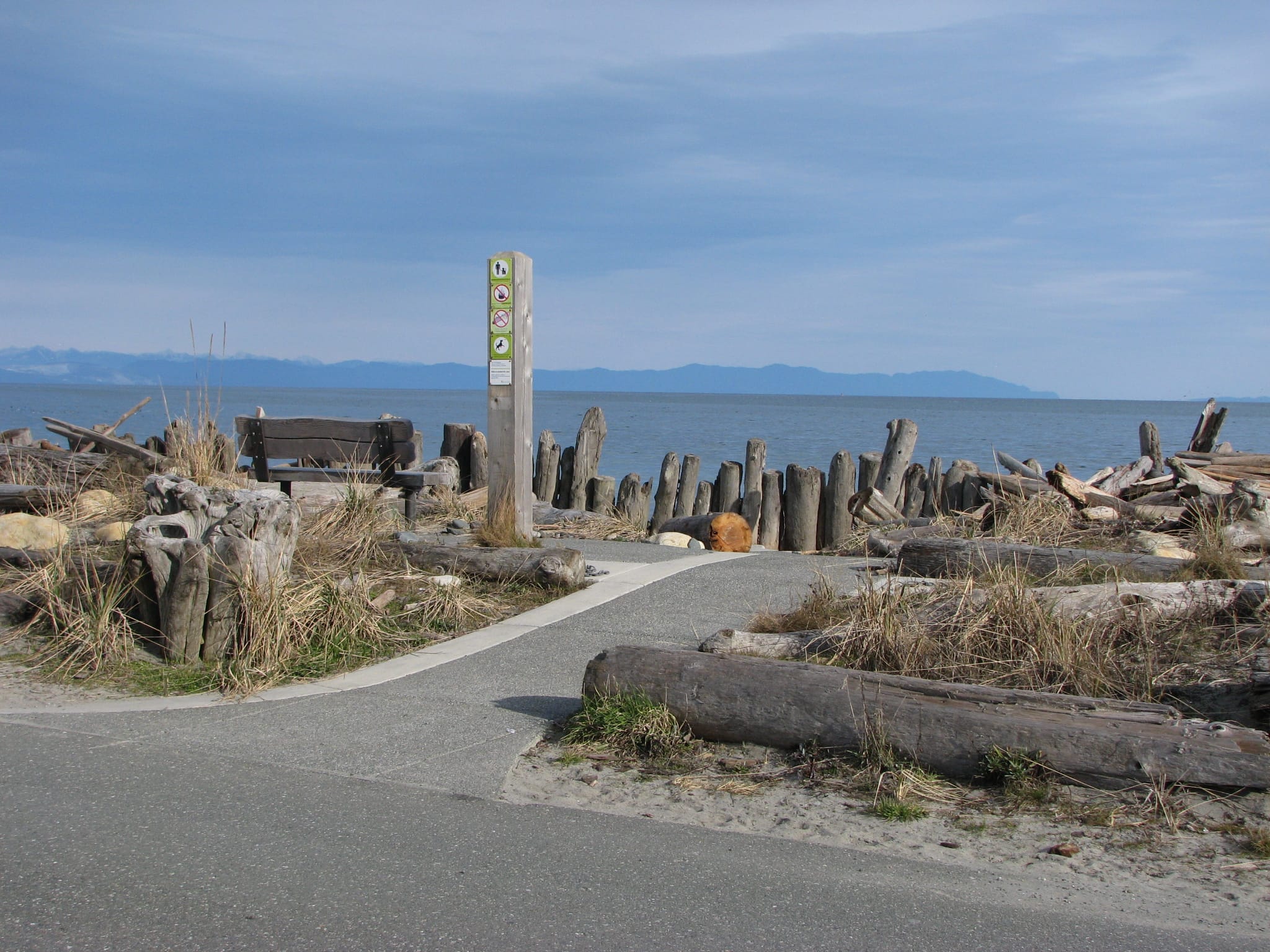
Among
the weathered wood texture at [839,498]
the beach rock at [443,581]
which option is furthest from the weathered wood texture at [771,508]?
the beach rock at [443,581]

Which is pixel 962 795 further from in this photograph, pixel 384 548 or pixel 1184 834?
pixel 384 548

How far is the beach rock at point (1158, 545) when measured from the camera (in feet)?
30.5

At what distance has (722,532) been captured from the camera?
12.5 meters

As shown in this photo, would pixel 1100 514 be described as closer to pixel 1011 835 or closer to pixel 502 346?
pixel 502 346

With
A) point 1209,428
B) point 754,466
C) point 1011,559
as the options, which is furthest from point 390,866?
point 1209,428

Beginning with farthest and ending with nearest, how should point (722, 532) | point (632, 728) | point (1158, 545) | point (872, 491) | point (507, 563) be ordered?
1. point (872, 491)
2. point (722, 532)
3. point (1158, 545)
4. point (507, 563)
5. point (632, 728)

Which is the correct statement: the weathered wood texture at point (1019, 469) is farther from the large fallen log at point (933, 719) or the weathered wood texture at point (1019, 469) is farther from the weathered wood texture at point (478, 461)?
the large fallen log at point (933, 719)

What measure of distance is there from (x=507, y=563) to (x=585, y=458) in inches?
270

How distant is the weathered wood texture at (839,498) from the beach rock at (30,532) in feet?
29.4

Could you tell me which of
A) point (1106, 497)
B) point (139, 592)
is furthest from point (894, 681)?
point (1106, 497)

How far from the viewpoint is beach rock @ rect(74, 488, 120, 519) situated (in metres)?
9.95

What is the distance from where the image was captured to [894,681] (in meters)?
4.82

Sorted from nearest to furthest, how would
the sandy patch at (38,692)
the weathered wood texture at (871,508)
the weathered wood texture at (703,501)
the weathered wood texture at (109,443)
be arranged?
1. the sandy patch at (38,692)
2. the weathered wood texture at (109,443)
3. the weathered wood texture at (871,508)
4. the weathered wood texture at (703,501)

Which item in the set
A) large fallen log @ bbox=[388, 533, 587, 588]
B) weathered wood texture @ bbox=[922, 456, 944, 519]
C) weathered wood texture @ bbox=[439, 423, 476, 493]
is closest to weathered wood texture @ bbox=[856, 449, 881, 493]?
weathered wood texture @ bbox=[922, 456, 944, 519]
